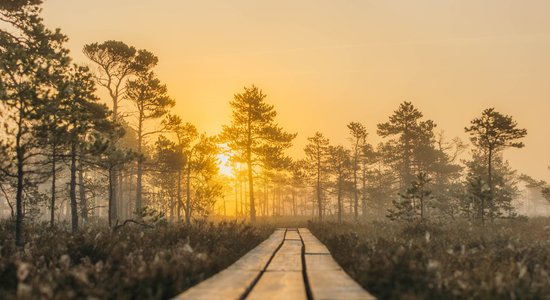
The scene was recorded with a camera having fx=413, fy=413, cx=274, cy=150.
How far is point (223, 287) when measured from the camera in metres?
4.68

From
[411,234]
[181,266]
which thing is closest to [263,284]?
[181,266]

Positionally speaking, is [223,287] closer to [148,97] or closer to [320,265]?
[320,265]

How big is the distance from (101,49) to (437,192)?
44406 mm

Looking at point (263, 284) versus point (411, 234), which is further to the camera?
point (411, 234)

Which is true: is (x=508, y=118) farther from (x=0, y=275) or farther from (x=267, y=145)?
(x=0, y=275)

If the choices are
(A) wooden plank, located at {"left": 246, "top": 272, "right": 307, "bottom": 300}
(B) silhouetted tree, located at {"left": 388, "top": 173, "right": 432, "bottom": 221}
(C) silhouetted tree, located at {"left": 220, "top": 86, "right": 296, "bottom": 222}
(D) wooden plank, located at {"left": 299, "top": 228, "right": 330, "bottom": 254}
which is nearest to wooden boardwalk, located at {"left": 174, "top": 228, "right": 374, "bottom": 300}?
(A) wooden plank, located at {"left": 246, "top": 272, "right": 307, "bottom": 300}

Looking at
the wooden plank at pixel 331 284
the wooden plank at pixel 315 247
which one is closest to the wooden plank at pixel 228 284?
the wooden plank at pixel 331 284

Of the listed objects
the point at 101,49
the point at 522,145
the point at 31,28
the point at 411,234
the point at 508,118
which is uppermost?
the point at 101,49

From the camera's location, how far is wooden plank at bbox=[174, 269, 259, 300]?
414 centimetres

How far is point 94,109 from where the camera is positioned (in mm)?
20656

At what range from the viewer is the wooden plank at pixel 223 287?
4.14m

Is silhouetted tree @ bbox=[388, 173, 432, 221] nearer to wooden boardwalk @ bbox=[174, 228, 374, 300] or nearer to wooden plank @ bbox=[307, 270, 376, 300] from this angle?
wooden boardwalk @ bbox=[174, 228, 374, 300]

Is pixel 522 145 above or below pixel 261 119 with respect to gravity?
below

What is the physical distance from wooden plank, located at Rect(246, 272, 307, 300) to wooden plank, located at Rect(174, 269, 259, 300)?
0.14 m
